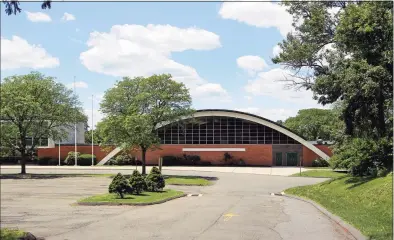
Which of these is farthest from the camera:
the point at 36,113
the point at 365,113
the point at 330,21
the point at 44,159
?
the point at 44,159

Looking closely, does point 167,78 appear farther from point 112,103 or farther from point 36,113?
point 36,113

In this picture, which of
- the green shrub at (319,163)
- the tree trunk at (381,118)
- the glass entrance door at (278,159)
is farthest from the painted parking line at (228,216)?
the glass entrance door at (278,159)

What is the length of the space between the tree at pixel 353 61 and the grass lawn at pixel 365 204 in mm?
2832

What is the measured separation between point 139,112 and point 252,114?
1109 inches

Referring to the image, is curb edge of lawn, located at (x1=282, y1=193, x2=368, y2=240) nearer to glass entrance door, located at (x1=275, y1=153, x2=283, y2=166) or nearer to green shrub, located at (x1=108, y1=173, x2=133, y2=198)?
green shrub, located at (x1=108, y1=173, x2=133, y2=198)

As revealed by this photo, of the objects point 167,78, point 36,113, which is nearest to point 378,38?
point 167,78

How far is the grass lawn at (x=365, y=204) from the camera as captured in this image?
12795 mm

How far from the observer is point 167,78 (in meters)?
45.3

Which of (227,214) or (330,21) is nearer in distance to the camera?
(227,214)

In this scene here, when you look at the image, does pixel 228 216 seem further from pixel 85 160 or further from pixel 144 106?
pixel 85 160

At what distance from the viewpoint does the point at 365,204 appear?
1878cm

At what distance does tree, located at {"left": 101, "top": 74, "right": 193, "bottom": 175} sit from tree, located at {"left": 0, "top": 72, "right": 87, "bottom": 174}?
14.6 ft

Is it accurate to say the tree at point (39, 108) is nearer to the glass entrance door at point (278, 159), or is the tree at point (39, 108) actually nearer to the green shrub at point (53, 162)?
the green shrub at point (53, 162)

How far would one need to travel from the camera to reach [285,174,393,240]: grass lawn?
12.8 metres
